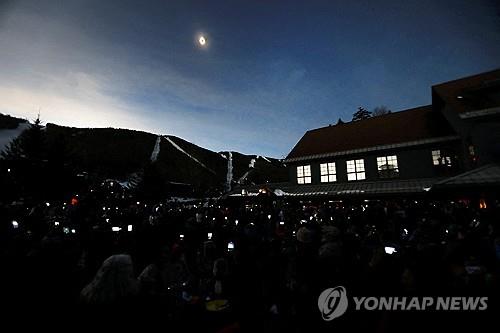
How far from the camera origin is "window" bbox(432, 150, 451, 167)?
66.4 ft

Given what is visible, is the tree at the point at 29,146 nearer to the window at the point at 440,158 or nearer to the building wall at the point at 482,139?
the window at the point at 440,158

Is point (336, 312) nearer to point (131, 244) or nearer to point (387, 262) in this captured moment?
point (387, 262)

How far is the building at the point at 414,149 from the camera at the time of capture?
648 inches

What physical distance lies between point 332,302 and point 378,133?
24.8 m

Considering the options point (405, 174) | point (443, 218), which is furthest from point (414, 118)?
point (443, 218)

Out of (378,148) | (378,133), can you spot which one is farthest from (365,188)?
(378,133)

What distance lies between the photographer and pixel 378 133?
25672 millimetres

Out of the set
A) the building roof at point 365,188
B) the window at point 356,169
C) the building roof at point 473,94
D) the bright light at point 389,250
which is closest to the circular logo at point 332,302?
the bright light at point 389,250

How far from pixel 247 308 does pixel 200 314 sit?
0.85 m

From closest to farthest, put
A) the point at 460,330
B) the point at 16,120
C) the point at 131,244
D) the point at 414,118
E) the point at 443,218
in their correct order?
the point at 460,330, the point at 131,244, the point at 443,218, the point at 414,118, the point at 16,120

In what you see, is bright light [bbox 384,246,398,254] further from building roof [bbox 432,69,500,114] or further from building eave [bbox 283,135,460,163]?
building eave [bbox 283,135,460,163]

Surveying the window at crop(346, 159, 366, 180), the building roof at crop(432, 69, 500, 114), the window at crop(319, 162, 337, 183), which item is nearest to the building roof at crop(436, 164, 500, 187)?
the building roof at crop(432, 69, 500, 114)

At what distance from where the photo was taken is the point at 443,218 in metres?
13.7

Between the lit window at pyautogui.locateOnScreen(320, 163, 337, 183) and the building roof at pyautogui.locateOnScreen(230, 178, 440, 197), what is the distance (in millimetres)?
729
